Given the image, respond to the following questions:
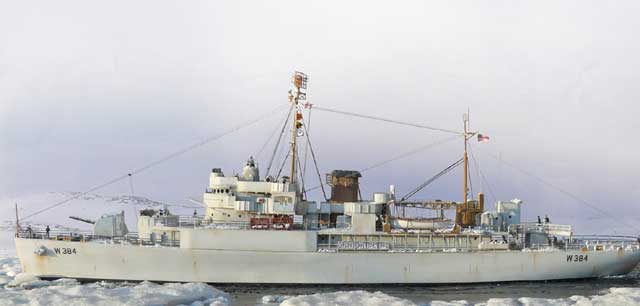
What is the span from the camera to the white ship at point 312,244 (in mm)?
29641

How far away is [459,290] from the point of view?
2917cm

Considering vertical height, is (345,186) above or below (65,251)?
above

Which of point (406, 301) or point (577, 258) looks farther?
point (577, 258)

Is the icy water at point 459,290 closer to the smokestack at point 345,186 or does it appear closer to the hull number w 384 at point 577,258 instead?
the hull number w 384 at point 577,258

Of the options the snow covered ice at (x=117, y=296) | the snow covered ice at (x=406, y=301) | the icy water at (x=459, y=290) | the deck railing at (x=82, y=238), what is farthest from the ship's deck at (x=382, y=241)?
the snow covered ice at (x=406, y=301)

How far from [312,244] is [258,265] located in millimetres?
2778

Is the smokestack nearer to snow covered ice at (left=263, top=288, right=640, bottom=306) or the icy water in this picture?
the icy water

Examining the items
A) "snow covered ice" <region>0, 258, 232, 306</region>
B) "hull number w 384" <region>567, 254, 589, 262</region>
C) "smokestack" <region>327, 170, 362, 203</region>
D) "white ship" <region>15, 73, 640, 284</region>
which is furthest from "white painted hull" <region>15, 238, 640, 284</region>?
"smokestack" <region>327, 170, 362, 203</region>

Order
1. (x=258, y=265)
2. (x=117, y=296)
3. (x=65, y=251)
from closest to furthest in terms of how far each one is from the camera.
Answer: (x=117, y=296), (x=258, y=265), (x=65, y=251)

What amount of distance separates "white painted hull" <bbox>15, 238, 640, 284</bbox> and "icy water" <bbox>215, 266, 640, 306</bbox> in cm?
50

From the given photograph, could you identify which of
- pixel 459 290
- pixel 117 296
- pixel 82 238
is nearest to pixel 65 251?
pixel 82 238

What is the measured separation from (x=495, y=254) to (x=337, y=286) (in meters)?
8.18

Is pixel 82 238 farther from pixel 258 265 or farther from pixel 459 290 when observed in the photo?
pixel 459 290

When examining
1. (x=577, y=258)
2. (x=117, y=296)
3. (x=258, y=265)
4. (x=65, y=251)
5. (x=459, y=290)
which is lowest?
(x=459, y=290)
